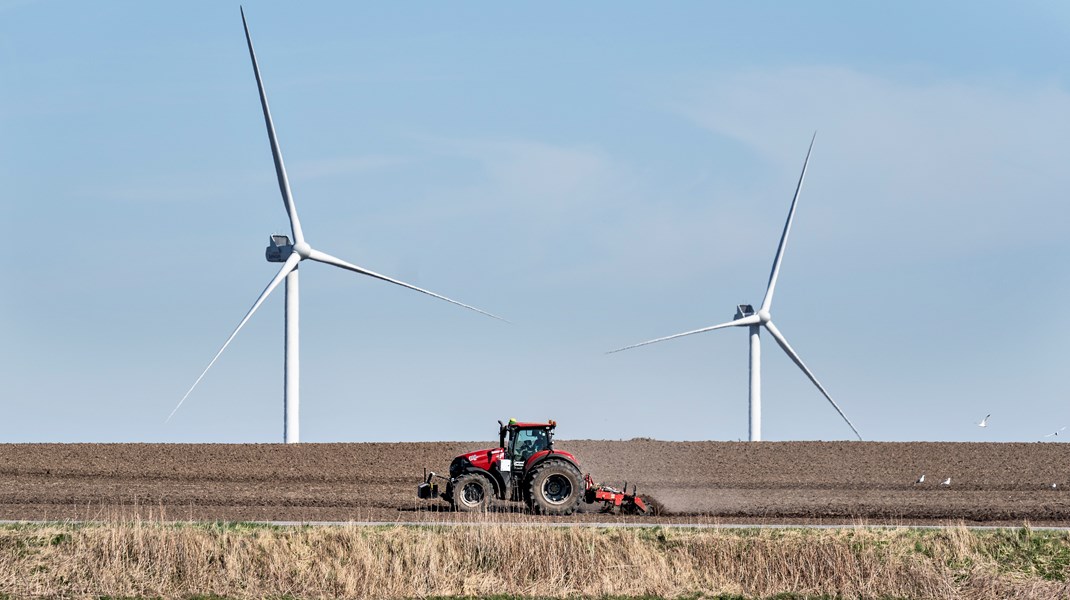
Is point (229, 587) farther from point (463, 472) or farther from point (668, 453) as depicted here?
point (668, 453)

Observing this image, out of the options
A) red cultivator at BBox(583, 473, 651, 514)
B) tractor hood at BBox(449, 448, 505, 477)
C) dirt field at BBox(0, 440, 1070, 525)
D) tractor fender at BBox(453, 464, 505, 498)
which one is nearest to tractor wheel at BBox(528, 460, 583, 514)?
dirt field at BBox(0, 440, 1070, 525)

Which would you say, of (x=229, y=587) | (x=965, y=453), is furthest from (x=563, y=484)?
(x=965, y=453)

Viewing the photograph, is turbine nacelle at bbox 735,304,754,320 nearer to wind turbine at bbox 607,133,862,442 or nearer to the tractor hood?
wind turbine at bbox 607,133,862,442

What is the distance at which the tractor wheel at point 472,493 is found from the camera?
34.0m

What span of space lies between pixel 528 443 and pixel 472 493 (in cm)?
185

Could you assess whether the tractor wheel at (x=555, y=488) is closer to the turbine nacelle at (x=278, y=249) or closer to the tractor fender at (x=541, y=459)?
the tractor fender at (x=541, y=459)

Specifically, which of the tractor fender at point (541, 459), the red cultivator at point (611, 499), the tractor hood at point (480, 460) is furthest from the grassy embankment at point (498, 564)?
the tractor hood at point (480, 460)

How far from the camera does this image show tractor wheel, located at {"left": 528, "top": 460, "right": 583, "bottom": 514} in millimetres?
33500

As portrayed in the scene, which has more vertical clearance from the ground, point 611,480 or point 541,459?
point 611,480

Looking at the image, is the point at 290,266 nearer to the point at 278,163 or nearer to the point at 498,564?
the point at 278,163

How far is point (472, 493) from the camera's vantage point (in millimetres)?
34312

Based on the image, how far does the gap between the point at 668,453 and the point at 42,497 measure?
23.3 m

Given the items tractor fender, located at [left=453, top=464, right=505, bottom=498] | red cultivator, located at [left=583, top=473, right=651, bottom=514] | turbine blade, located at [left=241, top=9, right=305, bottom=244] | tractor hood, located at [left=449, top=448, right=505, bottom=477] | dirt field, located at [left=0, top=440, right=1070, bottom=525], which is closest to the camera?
tractor fender, located at [left=453, top=464, right=505, bottom=498]

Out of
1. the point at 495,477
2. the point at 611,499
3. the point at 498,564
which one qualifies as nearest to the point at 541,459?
the point at 495,477
